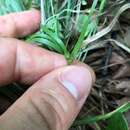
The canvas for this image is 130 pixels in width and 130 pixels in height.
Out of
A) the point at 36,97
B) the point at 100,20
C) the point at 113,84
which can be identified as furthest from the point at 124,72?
the point at 36,97

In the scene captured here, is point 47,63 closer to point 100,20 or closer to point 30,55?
point 30,55

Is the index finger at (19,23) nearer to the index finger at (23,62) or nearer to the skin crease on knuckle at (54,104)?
the index finger at (23,62)

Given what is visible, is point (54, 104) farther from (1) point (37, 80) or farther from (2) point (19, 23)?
(2) point (19, 23)

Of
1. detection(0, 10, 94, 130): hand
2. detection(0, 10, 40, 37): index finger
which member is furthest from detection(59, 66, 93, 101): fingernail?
detection(0, 10, 40, 37): index finger

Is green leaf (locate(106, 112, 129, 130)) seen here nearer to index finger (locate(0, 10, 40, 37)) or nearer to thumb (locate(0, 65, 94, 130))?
thumb (locate(0, 65, 94, 130))

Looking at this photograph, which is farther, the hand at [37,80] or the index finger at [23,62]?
the index finger at [23,62]

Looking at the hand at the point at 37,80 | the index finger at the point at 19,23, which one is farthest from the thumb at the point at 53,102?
the index finger at the point at 19,23
